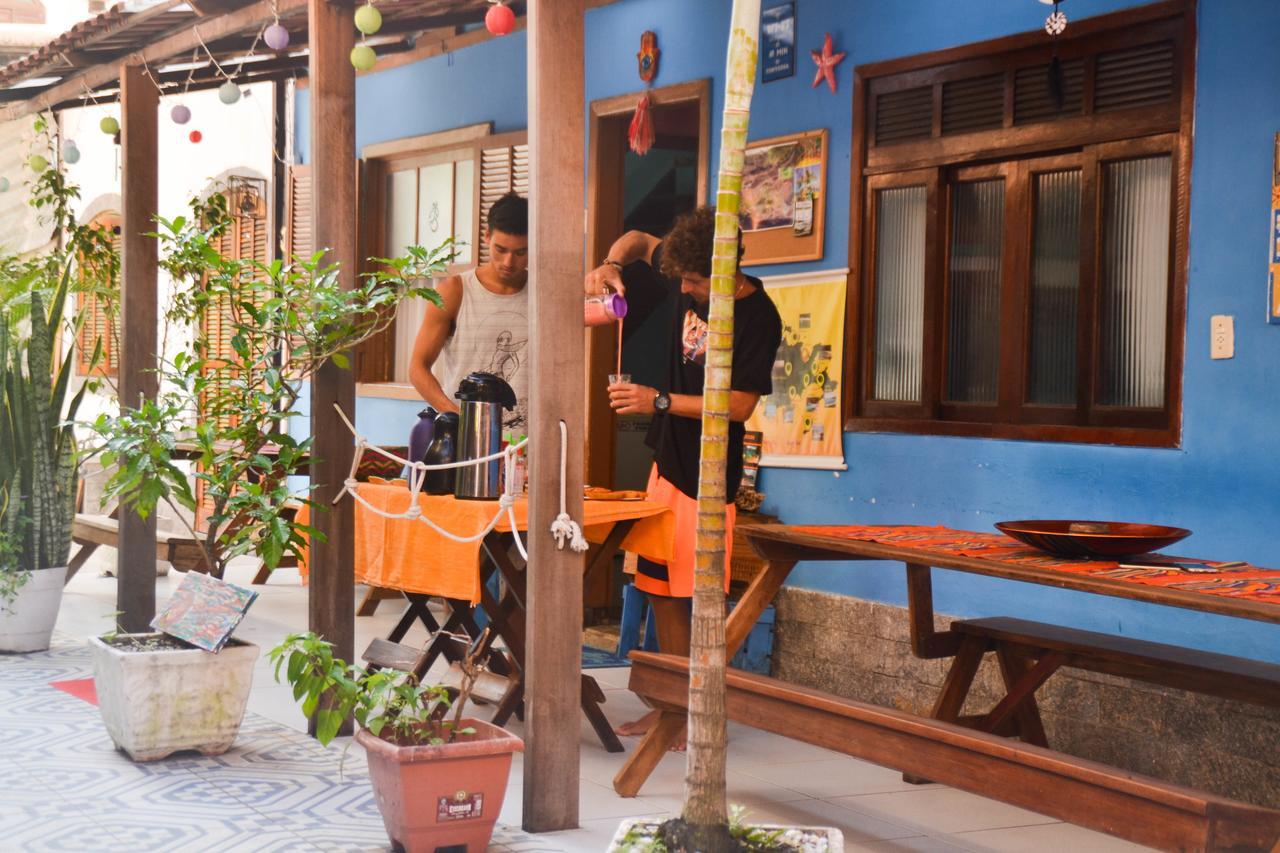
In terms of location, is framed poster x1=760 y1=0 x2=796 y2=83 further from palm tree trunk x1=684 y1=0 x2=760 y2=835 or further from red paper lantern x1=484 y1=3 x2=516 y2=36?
palm tree trunk x1=684 y1=0 x2=760 y2=835

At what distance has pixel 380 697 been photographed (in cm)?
395

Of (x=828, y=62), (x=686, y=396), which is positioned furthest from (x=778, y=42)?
(x=686, y=396)

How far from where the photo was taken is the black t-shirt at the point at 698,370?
493 cm

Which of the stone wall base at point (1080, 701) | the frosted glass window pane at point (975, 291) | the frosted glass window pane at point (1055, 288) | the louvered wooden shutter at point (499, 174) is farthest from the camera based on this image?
the louvered wooden shutter at point (499, 174)

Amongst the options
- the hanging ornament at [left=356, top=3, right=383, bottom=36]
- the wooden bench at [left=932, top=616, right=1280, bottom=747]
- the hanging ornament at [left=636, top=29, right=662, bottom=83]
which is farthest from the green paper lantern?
the wooden bench at [left=932, top=616, right=1280, bottom=747]

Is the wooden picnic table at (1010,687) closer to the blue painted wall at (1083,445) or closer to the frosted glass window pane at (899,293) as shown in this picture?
the blue painted wall at (1083,445)

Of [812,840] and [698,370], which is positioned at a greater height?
[698,370]

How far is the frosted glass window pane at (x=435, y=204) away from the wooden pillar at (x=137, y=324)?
8.10ft

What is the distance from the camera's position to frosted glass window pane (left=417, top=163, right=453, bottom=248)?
8977mm

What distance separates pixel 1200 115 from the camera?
4.79 metres

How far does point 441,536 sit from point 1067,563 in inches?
79.9

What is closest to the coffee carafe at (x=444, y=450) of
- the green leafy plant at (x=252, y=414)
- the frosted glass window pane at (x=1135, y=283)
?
the green leafy plant at (x=252, y=414)

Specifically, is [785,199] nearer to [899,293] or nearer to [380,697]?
[899,293]

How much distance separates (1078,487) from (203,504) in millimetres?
7956
